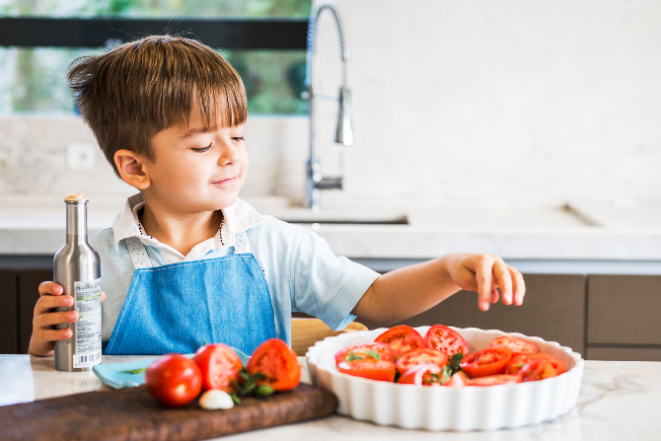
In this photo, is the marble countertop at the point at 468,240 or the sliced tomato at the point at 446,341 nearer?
the sliced tomato at the point at 446,341

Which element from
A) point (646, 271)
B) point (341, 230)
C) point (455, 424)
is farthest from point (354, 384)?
point (646, 271)

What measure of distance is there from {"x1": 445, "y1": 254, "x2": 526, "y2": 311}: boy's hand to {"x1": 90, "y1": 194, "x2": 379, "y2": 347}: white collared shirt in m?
0.29

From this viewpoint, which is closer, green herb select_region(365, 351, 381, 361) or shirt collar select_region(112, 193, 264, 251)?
green herb select_region(365, 351, 381, 361)

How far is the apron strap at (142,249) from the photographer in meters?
1.14

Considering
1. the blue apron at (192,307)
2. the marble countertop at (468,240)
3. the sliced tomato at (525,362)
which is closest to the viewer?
the sliced tomato at (525,362)

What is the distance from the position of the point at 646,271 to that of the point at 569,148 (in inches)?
27.7

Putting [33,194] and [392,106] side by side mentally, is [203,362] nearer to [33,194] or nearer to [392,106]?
[392,106]

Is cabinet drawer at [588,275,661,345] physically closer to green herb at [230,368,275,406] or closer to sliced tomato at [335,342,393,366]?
sliced tomato at [335,342,393,366]

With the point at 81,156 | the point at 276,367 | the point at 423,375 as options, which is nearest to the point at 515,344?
the point at 423,375

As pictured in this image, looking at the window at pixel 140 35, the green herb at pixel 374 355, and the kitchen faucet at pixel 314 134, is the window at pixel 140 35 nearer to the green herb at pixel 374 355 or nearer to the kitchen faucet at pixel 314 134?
the kitchen faucet at pixel 314 134

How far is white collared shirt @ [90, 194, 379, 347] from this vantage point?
1140 millimetres

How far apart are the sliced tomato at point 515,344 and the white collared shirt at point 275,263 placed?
0.37 m

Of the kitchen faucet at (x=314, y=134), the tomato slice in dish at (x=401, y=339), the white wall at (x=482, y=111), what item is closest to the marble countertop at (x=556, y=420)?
the tomato slice in dish at (x=401, y=339)

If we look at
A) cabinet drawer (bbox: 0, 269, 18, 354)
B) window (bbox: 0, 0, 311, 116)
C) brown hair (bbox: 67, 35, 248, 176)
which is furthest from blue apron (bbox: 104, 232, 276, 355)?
window (bbox: 0, 0, 311, 116)
